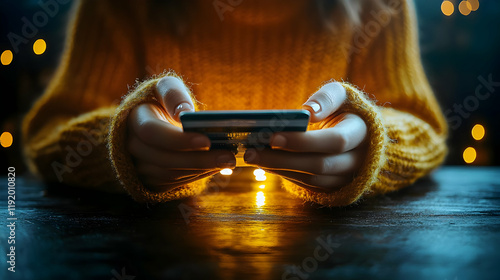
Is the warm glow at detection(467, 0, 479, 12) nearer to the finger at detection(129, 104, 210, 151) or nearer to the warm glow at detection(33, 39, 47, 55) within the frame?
the finger at detection(129, 104, 210, 151)

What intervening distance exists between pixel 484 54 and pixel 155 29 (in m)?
1.18

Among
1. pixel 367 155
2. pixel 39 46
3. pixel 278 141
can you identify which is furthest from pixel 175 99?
pixel 39 46

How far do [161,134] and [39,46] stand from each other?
48.4 inches

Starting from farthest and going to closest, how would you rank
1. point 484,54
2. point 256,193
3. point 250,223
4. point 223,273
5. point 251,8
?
point 484,54
point 251,8
point 256,193
point 250,223
point 223,273

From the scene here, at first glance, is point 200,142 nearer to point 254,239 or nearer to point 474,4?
point 254,239

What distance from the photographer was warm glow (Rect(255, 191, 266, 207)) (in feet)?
1.58

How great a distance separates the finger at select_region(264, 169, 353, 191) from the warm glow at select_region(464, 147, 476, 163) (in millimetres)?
1173

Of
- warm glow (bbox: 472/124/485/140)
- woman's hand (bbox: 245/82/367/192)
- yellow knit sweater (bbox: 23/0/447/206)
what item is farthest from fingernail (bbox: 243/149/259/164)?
warm glow (bbox: 472/124/485/140)

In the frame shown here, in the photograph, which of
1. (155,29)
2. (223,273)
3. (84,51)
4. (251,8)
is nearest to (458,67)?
(251,8)

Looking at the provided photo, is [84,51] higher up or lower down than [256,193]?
higher up

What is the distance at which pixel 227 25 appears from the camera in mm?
777

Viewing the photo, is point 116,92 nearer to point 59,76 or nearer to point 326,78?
point 59,76

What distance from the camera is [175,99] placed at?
0.40m

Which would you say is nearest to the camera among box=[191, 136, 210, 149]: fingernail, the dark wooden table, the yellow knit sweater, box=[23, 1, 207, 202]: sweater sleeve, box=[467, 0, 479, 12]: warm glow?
the dark wooden table
